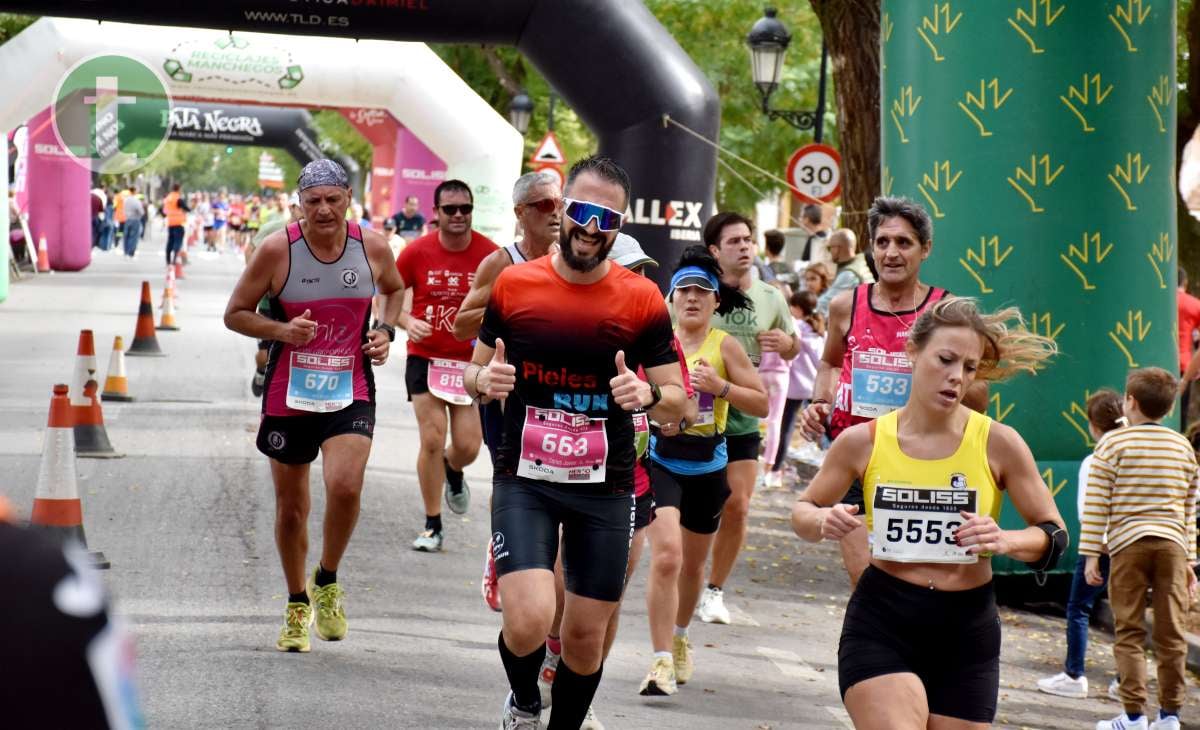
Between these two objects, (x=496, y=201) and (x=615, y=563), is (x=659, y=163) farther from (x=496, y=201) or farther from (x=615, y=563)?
(x=496, y=201)

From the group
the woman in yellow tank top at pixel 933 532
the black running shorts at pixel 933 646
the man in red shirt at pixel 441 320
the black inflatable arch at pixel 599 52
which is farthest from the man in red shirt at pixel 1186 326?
the black running shorts at pixel 933 646

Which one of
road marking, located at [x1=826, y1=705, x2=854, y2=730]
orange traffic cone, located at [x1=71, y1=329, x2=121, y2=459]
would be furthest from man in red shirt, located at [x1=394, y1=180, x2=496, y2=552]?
orange traffic cone, located at [x1=71, y1=329, x2=121, y2=459]

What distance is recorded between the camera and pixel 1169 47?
10344 millimetres

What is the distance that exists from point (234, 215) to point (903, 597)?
244 feet

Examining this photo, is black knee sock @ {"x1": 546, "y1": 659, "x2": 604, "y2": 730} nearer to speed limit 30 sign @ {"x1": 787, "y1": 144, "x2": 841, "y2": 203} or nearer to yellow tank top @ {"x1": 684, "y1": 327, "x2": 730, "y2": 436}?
yellow tank top @ {"x1": 684, "y1": 327, "x2": 730, "y2": 436}

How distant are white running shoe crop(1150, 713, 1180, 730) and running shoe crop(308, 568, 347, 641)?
11.3ft

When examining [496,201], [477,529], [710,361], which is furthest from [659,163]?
[496,201]

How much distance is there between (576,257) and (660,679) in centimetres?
239

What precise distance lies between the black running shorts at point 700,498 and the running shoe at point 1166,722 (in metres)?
2.00

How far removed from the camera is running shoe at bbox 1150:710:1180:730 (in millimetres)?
7270

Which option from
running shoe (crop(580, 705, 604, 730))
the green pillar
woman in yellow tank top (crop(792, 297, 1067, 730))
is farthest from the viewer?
the green pillar

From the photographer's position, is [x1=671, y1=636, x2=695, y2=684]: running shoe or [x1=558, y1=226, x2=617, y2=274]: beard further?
[x1=671, y1=636, x2=695, y2=684]: running shoe

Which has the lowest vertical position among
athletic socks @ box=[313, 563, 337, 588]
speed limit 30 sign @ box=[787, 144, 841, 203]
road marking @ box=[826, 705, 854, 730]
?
road marking @ box=[826, 705, 854, 730]

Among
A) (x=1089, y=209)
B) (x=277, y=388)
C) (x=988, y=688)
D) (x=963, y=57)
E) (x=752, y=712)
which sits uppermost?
(x=963, y=57)
